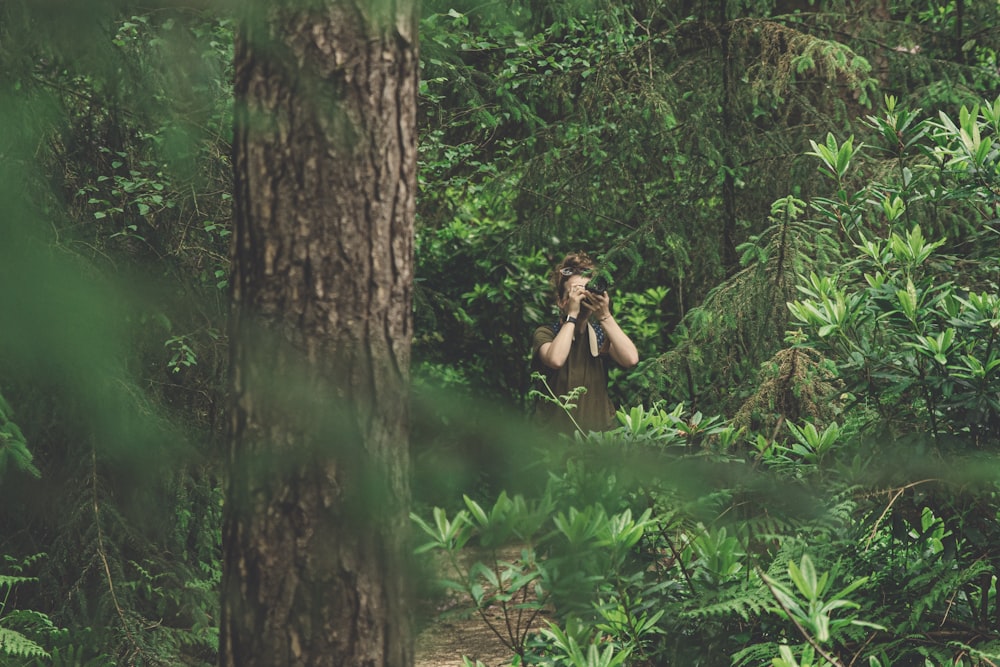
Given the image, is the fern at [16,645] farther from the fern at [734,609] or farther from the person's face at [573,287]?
the person's face at [573,287]

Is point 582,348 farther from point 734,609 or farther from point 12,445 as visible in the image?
point 12,445

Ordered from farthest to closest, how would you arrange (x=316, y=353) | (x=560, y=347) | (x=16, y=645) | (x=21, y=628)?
(x=560, y=347) → (x=21, y=628) → (x=16, y=645) → (x=316, y=353)

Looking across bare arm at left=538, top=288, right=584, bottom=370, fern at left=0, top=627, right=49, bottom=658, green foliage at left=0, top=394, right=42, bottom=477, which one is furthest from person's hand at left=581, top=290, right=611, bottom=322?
green foliage at left=0, top=394, right=42, bottom=477

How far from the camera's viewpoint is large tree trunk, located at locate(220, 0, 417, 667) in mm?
2354

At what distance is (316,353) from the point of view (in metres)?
2.38

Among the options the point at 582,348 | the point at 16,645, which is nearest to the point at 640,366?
the point at 582,348

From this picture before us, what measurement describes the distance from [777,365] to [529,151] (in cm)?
450

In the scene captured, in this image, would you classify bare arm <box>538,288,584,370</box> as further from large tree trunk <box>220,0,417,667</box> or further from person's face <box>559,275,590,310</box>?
large tree trunk <box>220,0,417,667</box>

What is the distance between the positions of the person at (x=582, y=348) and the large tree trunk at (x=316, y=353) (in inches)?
131

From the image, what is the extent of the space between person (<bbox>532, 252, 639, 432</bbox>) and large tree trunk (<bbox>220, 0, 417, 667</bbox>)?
3.33 meters

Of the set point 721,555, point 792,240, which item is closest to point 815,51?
point 792,240

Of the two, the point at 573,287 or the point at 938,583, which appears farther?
the point at 573,287

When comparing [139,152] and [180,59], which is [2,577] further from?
[180,59]

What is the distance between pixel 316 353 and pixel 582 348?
3679 mm
